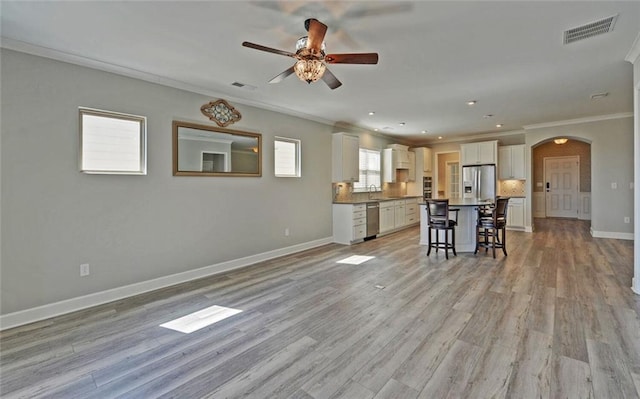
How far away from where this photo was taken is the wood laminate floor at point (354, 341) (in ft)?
6.48

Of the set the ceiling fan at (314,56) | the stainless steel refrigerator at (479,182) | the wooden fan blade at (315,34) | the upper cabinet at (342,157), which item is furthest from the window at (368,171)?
the wooden fan blade at (315,34)

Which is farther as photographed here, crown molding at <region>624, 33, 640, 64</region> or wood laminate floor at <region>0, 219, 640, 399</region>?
crown molding at <region>624, 33, 640, 64</region>

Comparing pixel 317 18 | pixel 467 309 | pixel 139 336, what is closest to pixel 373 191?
pixel 467 309

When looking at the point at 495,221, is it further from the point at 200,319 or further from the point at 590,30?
the point at 200,319

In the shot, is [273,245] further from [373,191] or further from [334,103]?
[373,191]

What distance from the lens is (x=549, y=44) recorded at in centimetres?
312

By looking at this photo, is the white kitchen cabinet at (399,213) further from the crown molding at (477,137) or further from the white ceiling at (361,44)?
the white ceiling at (361,44)

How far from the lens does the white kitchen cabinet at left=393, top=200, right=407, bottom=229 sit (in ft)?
26.6

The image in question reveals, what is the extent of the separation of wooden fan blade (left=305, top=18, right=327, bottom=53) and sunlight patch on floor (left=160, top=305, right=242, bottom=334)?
2675mm

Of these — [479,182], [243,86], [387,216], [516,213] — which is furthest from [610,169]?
[243,86]

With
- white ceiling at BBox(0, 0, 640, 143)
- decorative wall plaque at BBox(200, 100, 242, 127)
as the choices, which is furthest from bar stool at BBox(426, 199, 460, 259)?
decorative wall plaque at BBox(200, 100, 242, 127)

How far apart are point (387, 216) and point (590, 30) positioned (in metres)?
5.37

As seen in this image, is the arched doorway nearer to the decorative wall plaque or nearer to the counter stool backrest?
the counter stool backrest

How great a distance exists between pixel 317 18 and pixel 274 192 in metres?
3.32
